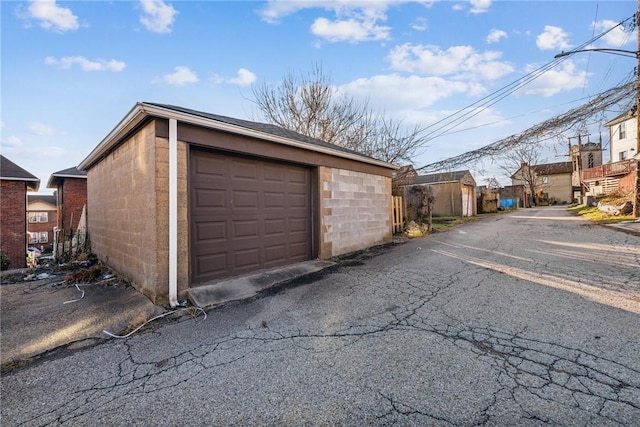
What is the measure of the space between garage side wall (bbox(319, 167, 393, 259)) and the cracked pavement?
2.80 metres

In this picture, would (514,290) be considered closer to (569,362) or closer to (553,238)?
(569,362)

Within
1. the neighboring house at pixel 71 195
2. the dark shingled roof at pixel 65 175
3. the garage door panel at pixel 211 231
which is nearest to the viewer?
the garage door panel at pixel 211 231

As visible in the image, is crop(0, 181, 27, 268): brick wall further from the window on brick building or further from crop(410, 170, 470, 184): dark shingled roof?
the window on brick building

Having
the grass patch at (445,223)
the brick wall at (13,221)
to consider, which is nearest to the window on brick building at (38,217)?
the brick wall at (13,221)

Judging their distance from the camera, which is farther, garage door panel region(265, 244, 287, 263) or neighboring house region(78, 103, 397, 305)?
garage door panel region(265, 244, 287, 263)

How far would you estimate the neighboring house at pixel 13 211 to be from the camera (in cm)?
1183

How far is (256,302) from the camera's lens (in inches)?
168

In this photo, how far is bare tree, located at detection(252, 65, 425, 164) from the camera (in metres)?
13.9

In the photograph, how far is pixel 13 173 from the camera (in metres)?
12.1

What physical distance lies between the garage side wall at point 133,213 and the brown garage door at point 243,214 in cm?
62

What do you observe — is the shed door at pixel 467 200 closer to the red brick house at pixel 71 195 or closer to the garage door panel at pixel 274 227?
the garage door panel at pixel 274 227

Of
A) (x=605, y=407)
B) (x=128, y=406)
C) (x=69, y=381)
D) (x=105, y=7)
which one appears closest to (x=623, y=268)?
(x=605, y=407)

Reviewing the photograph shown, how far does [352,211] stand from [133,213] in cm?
525

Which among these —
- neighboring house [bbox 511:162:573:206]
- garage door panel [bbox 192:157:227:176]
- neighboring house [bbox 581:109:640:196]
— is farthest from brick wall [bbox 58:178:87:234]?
neighboring house [bbox 511:162:573:206]
